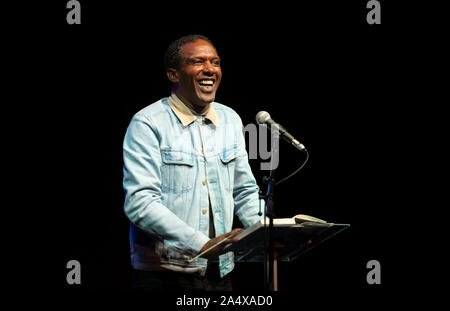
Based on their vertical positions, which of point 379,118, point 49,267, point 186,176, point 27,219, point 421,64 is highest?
point 421,64

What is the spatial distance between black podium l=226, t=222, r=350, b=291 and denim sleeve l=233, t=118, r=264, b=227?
450mm

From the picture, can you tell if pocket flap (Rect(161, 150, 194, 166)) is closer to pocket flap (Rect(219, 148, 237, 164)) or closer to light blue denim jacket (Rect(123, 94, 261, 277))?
light blue denim jacket (Rect(123, 94, 261, 277))

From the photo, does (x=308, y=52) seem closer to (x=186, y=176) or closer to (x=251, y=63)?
(x=251, y=63)

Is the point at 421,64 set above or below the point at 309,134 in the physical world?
above

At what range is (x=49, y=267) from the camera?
11.8ft

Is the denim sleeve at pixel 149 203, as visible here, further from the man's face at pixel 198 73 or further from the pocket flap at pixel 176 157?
the man's face at pixel 198 73

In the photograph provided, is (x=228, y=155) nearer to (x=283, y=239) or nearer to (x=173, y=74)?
(x=173, y=74)

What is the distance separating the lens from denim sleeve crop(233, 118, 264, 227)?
313 centimetres

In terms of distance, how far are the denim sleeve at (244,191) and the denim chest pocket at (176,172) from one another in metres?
0.33

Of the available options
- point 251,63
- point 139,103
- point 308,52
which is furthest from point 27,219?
point 308,52

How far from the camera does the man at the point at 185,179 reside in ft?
8.96

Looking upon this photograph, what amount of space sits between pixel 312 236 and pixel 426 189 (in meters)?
1.72

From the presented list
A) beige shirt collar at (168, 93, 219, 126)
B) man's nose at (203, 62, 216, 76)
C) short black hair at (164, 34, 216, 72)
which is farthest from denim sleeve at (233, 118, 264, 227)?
short black hair at (164, 34, 216, 72)

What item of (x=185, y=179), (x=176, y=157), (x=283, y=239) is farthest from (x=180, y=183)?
(x=283, y=239)
